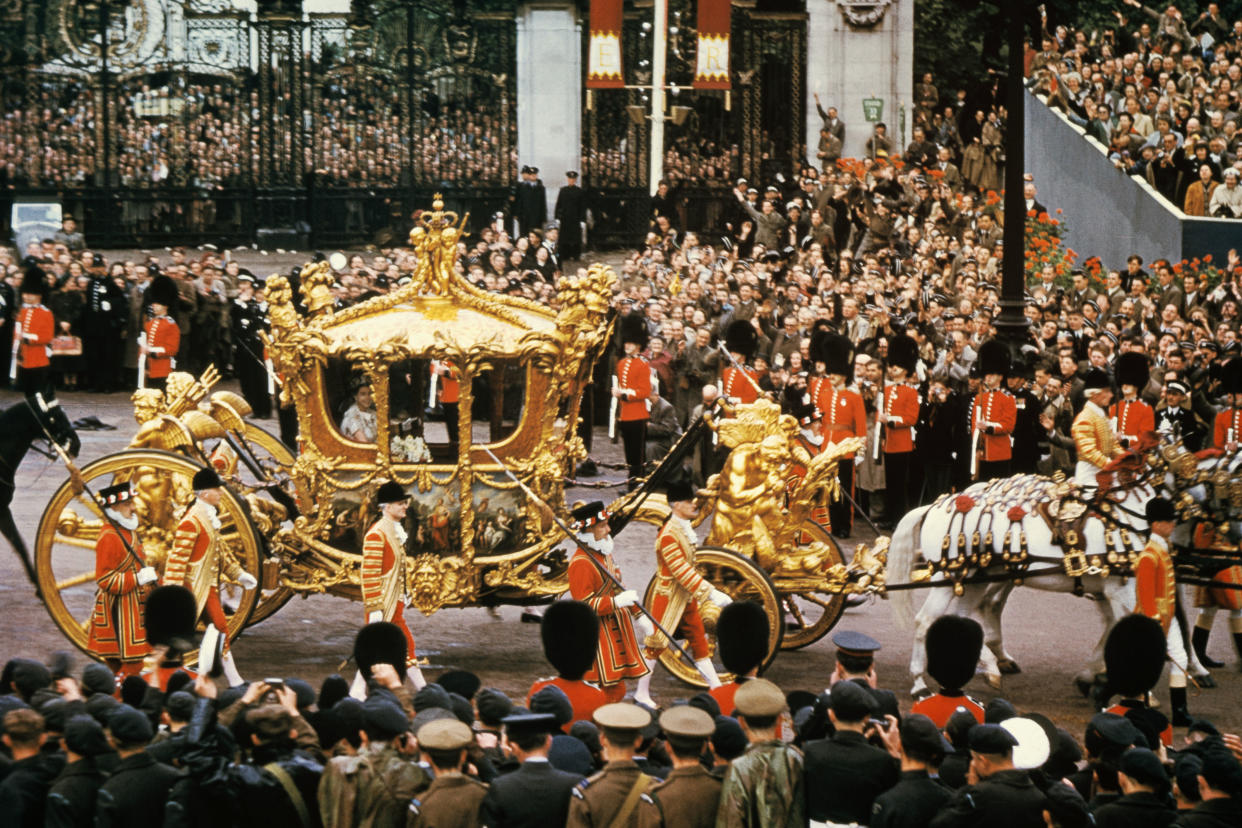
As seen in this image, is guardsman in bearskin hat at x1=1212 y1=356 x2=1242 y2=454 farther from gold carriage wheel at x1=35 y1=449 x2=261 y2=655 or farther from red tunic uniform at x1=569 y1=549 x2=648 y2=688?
gold carriage wheel at x1=35 y1=449 x2=261 y2=655

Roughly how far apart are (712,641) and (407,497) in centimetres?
222

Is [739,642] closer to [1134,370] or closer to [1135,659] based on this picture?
[1135,659]

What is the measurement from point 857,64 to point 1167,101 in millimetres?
6069

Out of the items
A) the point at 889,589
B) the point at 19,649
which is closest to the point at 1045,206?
the point at 889,589

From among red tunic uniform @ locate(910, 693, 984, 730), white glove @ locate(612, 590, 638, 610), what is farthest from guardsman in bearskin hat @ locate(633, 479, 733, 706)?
red tunic uniform @ locate(910, 693, 984, 730)

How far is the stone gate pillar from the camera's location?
2977 cm

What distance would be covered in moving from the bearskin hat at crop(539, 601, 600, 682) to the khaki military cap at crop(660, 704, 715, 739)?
2163 mm

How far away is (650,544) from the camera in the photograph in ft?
54.2

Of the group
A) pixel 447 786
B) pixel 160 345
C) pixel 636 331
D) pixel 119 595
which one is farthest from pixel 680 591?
pixel 160 345

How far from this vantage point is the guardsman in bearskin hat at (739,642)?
9367mm

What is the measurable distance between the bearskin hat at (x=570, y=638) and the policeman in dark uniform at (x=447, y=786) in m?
2.24

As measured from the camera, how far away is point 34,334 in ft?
64.2

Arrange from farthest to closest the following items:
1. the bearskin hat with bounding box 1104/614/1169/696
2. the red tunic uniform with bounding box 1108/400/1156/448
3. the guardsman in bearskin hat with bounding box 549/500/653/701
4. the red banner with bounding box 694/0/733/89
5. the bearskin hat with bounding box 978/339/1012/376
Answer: the red banner with bounding box 694/0/733/89
the bearskin hat with bounding box 978/339/1012/376
the red tunic uniform with bounding box 1108/400/1156/448
the guardsman in bearskin hat with bounding box 549/500/653/701
the bearskin hat with bounding box 1104/614/1169/696

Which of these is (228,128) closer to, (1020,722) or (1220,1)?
(1220,1)
